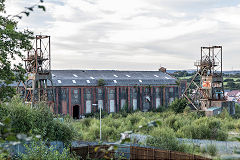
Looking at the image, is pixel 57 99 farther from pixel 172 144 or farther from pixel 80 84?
pixel 172 144

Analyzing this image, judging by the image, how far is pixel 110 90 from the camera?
1982 inches

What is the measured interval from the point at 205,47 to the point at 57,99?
24537mm

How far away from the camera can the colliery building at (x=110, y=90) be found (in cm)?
4606

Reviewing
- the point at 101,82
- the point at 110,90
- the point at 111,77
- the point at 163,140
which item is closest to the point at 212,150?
the point at 163,140

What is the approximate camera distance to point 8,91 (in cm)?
1547

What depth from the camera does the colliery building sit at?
151 feet

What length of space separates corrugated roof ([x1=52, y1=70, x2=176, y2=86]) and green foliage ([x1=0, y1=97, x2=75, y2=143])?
80.5ft

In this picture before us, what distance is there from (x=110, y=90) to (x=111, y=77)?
374 cm

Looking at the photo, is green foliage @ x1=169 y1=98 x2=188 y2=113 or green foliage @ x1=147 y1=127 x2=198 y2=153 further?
green foliage @ x1=169 y1=98 x2=188 y2=113

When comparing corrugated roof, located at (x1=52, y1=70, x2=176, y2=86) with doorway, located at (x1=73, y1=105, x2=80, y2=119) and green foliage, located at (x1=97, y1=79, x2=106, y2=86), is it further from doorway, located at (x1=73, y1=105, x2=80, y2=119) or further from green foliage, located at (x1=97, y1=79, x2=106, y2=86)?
doorway, located at (x1=73, y1=105, x2=80, y2=119)

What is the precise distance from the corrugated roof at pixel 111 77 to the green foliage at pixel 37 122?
24.5 m

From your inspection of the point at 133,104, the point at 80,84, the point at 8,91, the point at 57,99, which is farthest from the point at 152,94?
the point at 8,91

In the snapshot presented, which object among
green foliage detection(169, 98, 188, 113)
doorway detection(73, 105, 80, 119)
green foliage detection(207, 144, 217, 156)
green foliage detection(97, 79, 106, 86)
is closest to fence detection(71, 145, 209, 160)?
green foliage detection(207, 144, 217, 156)

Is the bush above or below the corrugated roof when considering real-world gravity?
below
